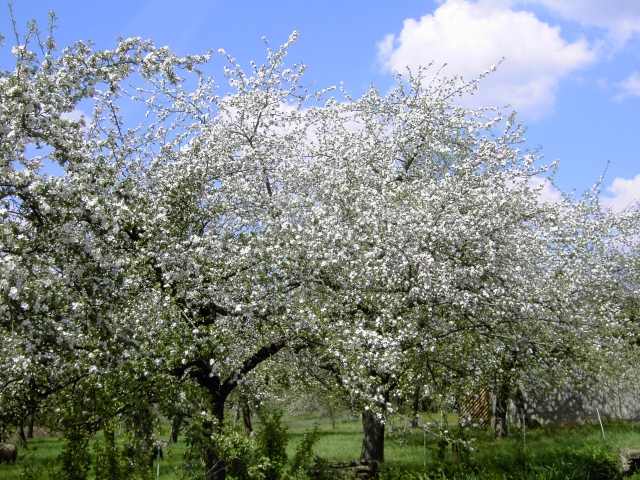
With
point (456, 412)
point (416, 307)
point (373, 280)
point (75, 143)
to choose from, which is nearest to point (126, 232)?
point (75, 143)

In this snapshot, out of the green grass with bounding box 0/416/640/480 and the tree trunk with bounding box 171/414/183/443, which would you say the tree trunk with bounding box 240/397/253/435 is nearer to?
the green grass with bounding box 0/416/640/480

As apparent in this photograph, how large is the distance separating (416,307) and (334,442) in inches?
672

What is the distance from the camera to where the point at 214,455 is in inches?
451

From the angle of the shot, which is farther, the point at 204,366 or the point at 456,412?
the point at 456,412

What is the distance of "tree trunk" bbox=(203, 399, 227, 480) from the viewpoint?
9.52m

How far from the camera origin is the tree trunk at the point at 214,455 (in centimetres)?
952

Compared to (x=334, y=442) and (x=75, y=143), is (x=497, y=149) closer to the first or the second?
(x=75, y=143)

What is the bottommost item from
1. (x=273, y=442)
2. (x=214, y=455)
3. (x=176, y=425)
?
(x=214, y=455)

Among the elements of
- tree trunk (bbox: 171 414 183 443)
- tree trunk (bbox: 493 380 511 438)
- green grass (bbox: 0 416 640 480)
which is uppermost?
tree trunk (bbox: 493 380 511 438)

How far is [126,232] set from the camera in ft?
31.0

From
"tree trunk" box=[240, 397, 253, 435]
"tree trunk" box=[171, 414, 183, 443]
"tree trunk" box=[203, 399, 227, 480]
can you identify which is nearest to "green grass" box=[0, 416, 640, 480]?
"tree trunk" box=[171, 414, 183, 443]

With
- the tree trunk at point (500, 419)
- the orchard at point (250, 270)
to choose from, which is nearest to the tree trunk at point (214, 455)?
the orchard at point (250, 270)

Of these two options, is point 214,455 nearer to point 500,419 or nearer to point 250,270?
point 250,270

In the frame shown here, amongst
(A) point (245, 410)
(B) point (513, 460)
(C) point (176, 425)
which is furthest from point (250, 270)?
(A) point (245, 410)
